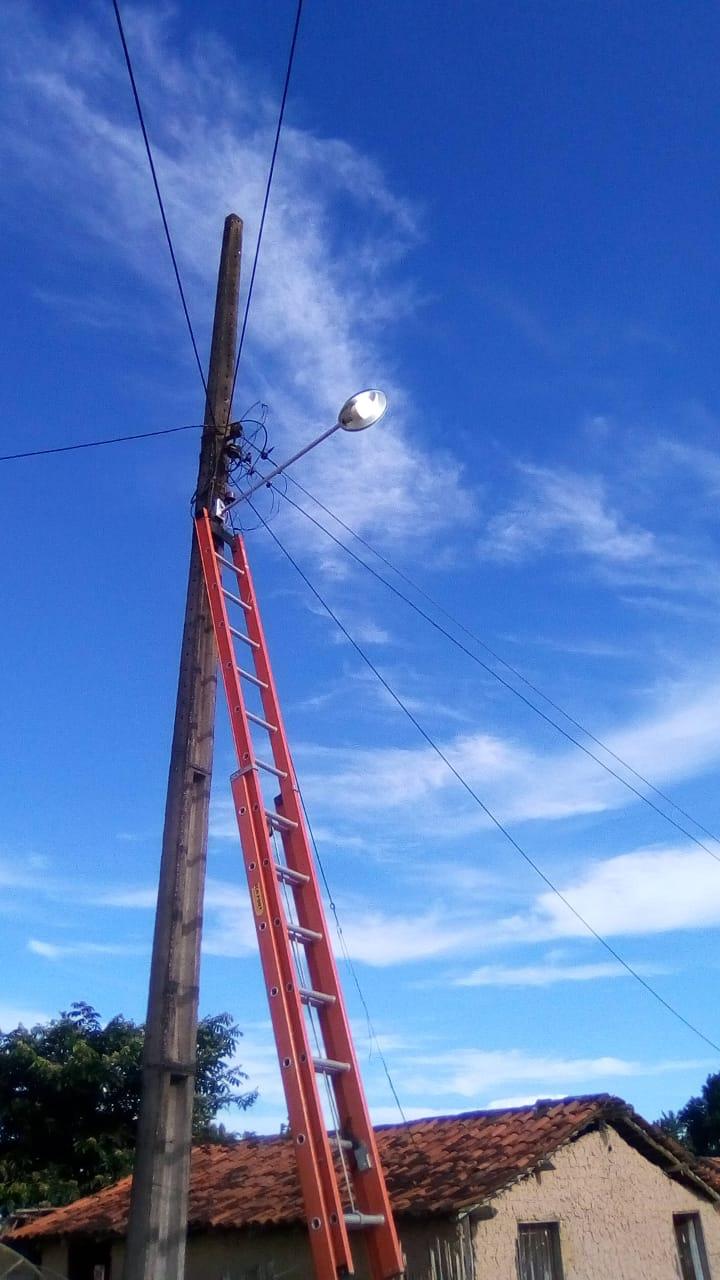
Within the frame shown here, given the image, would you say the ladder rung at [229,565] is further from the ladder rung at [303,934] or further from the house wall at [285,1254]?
the house wall at [285,1254]

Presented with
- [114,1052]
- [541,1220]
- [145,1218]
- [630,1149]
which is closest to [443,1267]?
[541,1220]

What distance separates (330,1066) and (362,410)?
425cm

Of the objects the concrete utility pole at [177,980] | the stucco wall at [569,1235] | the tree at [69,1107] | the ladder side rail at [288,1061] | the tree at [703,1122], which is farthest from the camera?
the tree at [703,1122]

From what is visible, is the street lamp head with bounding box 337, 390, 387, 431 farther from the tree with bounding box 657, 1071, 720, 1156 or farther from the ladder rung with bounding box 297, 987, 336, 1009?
the tree with bounding box 657, 1071, 720, 1156

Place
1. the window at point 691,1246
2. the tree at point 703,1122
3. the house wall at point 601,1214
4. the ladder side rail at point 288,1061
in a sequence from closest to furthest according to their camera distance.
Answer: the ladder side rail at point 288,1061 → the house wall at point 601,1214 → the window at point 691,1246 → the tree at point 703,1122

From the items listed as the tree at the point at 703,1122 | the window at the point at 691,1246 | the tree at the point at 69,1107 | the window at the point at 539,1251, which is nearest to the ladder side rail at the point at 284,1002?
the window at the point at 539,1251

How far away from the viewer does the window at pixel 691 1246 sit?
12984 mm

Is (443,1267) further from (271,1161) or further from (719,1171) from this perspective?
(719,1171)

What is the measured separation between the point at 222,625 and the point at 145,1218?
136 inches

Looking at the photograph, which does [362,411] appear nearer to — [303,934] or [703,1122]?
[303,934]

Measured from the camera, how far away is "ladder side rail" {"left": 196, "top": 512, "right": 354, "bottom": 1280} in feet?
17.3

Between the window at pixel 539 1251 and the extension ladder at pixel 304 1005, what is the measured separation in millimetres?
5337

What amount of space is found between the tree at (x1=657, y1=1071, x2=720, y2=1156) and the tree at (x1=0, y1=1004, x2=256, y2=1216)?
23.5m

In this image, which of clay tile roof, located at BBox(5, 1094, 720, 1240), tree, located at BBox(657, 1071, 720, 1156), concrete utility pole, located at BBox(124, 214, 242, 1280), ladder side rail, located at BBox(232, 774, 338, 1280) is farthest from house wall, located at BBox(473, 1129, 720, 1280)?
tree, located at BBox(657, 1071, 720, 1156)
